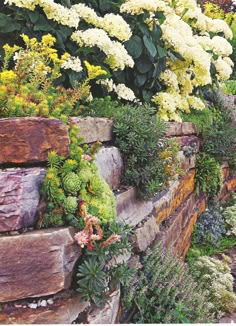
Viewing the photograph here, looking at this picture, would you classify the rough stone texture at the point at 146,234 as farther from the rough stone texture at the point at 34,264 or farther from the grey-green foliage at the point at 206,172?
the grey-green foliage at the point at 206,172

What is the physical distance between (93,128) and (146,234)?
0.85 meters

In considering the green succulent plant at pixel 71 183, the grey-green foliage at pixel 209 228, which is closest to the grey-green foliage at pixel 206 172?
the grey-green foliage at pixel 209 228

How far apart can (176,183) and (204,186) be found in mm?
1185

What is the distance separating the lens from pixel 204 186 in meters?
5.85

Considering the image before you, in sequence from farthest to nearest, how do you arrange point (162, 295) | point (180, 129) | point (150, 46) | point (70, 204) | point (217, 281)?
point (180, 129) < point (150, 46) < point (217, 281) < point (162, 295) < point (70, 204)

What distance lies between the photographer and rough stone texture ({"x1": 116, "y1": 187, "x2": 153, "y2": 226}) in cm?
312

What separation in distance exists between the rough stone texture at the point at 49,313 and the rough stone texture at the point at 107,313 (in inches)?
4.7

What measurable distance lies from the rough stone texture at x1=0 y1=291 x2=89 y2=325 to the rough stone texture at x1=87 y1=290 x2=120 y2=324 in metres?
0.12

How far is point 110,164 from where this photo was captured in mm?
3191

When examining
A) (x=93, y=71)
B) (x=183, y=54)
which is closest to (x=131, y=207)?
(x=93, y=71)

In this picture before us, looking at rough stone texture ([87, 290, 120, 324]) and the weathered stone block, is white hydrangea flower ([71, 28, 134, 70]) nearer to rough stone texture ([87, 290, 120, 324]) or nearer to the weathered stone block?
the weathered stone block

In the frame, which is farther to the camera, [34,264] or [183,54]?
[183,54]

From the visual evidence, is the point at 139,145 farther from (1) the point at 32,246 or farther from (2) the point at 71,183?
(1) the point at 32,246

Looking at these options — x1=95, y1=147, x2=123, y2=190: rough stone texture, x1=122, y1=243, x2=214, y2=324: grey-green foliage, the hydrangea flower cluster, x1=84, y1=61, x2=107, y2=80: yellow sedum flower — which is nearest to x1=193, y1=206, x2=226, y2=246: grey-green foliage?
the hydrangea flower cluster
